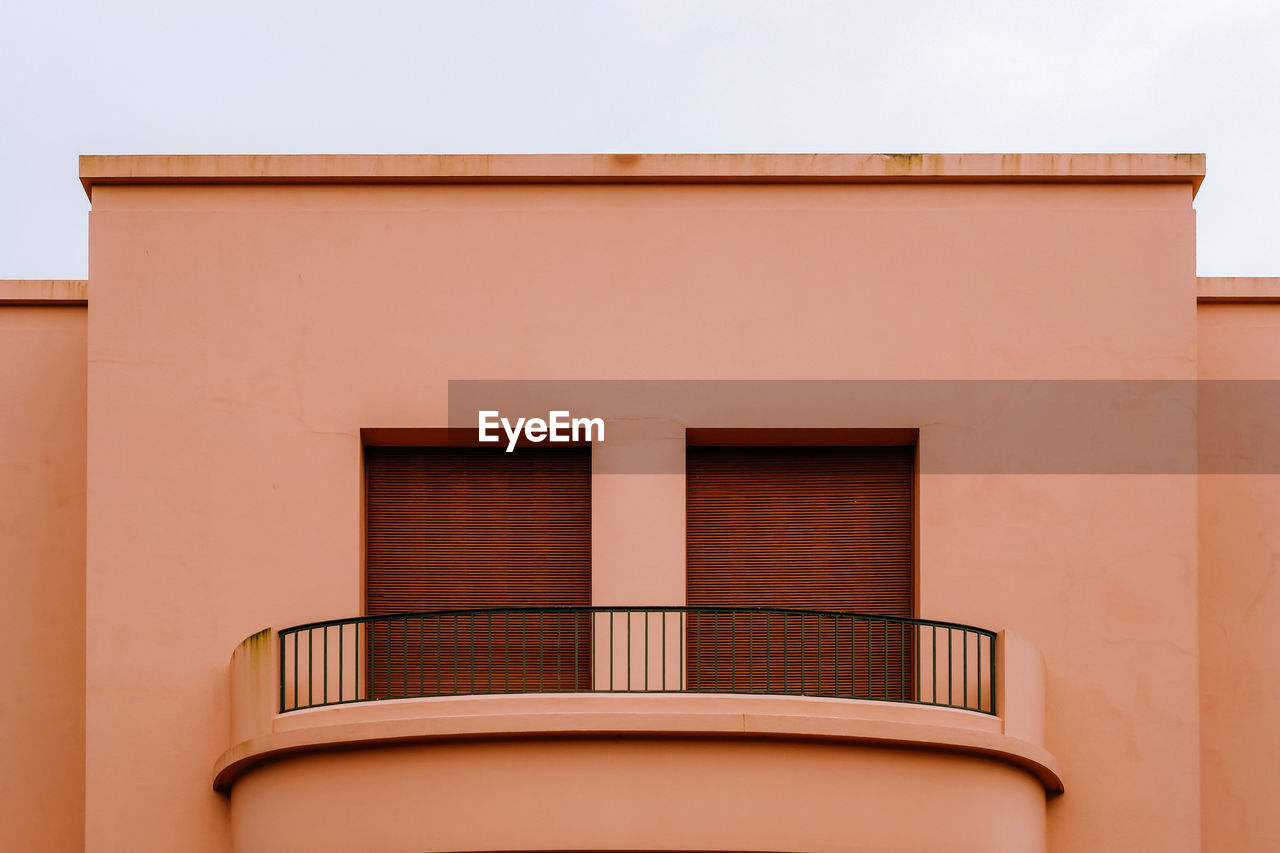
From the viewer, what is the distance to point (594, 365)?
14.6 metres

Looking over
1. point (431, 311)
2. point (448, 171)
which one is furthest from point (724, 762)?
point (448, 171)

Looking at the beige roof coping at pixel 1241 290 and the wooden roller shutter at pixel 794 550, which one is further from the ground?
the beige roof coping at pixel 1241 290

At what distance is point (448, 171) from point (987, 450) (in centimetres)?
535

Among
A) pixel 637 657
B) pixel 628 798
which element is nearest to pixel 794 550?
pixel 637 657

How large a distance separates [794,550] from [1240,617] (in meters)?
4.05

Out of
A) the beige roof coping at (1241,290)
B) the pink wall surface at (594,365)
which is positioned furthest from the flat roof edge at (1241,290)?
the pink wall surface at (594,365)

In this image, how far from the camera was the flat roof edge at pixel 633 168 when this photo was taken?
48.3 feet

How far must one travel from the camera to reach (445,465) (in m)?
14.9

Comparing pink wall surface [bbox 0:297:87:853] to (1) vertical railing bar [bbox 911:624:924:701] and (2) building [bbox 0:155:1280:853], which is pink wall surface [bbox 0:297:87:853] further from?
(1) vertical railing bar [bbox 911:624:924:701]

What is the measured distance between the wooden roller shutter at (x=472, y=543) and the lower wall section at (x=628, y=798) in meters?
2.25

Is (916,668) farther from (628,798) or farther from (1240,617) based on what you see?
(1240,617)

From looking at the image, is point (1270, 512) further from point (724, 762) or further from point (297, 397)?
point (297, 397)

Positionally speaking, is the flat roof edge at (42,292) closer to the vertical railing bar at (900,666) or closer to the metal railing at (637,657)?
the metal railing at (637,657)
